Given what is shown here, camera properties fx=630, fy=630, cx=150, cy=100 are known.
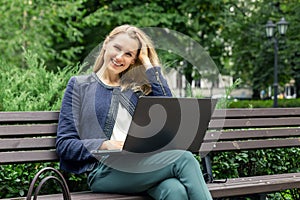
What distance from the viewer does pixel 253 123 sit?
492cm

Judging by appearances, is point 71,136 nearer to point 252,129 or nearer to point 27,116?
point 27,116

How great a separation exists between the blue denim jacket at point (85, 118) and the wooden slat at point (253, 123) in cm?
96

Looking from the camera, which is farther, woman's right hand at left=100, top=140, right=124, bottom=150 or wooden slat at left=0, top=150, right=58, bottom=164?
wooden slat at left=0, top=150, right=58, bottom=164

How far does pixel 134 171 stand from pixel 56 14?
9.48m

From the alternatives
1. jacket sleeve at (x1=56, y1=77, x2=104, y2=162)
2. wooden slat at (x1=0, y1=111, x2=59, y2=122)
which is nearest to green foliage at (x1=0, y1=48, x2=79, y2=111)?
wooden slat at (x1=0, y1=111, x2=59, y2=122)

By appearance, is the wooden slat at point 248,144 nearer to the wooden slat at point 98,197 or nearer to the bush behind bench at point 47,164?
the bush behind bench at point 47,164

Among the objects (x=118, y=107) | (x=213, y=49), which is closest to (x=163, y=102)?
(x=118, y=107)

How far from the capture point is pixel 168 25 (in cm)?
1836

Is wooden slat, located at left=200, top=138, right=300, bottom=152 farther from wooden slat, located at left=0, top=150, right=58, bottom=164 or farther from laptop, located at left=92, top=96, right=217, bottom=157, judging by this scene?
wooden slat, located at left=0, top=150, right=58, bottom=164

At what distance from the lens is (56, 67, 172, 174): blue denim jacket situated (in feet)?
12.2

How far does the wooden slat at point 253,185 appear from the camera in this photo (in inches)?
155

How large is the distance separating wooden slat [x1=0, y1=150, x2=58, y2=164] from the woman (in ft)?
0.51

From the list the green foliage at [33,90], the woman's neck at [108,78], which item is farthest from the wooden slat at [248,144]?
the green foliage at [33,90]

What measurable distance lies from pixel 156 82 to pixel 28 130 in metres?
0.87
